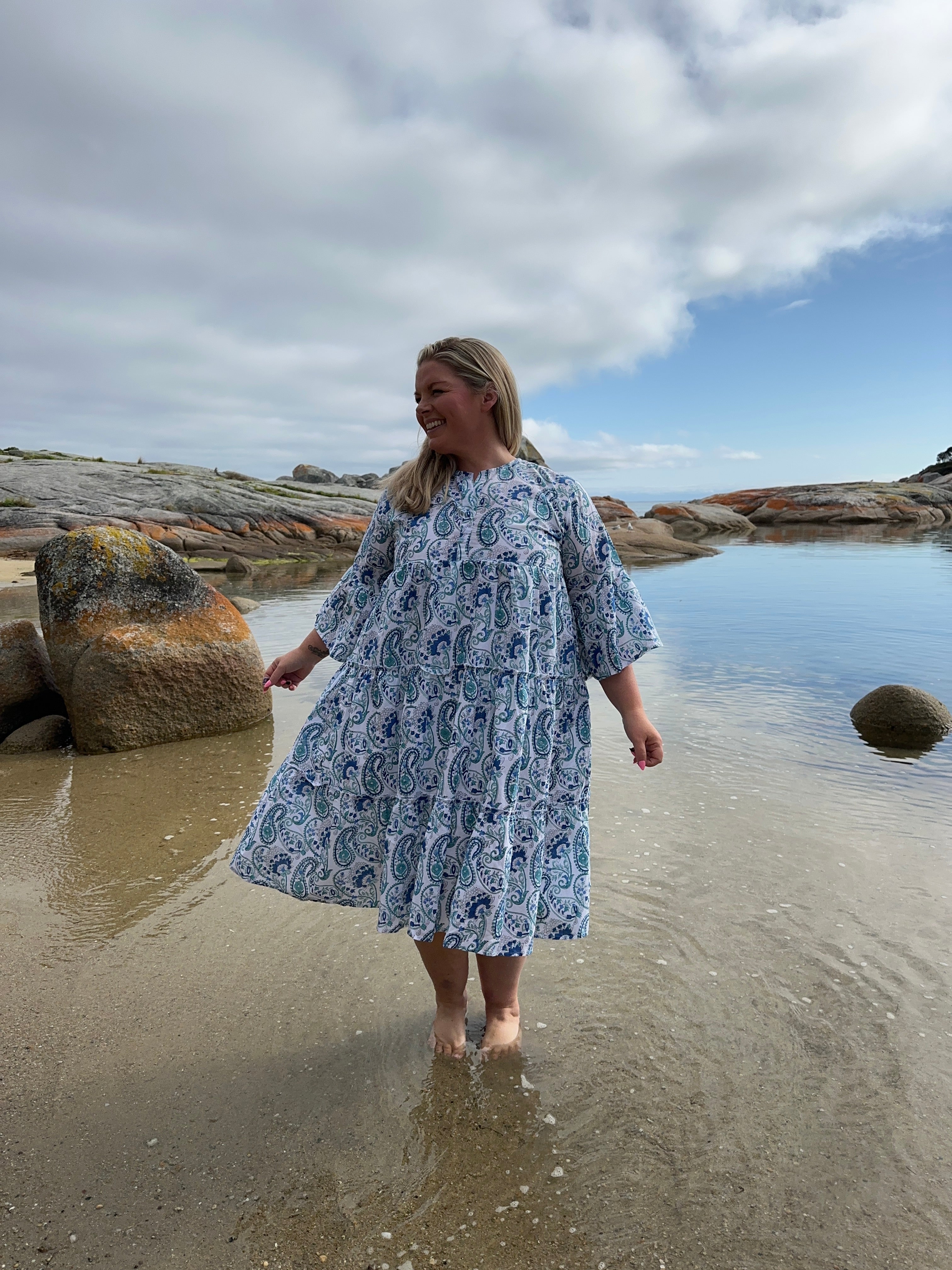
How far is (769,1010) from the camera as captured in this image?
2900 millimetres

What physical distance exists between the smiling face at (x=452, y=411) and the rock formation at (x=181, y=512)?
22.5 m

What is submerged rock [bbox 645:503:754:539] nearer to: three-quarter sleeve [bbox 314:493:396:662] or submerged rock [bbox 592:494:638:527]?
submerged rock [bbox 592:494:638:527]

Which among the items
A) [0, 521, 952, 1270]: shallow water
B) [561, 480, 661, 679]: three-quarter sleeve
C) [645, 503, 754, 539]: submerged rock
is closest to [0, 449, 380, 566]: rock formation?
[645, 503, 754, 539]: submerged rock

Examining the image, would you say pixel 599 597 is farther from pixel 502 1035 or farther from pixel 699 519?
pixel 699 519

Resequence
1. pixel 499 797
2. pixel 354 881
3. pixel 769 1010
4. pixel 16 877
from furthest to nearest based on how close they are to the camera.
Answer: pixel 16 877, pixel 769 1010, pixel 354 881, pixel 499 797

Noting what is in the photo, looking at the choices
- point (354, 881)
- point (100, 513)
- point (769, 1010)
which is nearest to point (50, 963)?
point (354, 881)

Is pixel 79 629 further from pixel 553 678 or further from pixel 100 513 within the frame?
→ pixel 100 513

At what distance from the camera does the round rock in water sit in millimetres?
6246

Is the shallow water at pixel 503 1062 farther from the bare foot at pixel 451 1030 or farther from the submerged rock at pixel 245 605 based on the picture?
the submerged rock at pixel 245 605

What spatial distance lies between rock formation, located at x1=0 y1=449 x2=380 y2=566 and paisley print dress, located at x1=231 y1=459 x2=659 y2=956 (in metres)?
22.6

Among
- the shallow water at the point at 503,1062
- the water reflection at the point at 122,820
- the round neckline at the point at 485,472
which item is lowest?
the water reflection at the point at 122,820

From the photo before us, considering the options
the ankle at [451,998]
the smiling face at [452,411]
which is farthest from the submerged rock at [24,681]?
the smiling face at [452,411]

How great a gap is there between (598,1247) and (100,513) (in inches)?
1090

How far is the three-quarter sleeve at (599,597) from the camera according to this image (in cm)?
246
